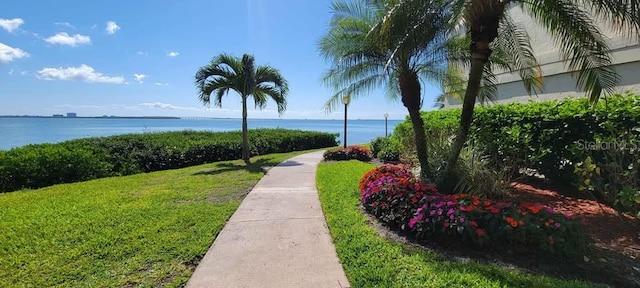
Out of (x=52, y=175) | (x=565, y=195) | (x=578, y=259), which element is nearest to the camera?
(x=578, y=259)

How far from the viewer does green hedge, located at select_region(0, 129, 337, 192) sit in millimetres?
8633

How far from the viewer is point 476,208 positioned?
4.09 meters

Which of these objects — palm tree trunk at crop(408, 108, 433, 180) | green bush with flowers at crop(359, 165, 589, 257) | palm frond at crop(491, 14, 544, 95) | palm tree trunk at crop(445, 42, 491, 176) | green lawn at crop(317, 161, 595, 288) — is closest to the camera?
green lawn at crop(317, 161, 595, 288)

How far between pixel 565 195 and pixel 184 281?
668 centimetres

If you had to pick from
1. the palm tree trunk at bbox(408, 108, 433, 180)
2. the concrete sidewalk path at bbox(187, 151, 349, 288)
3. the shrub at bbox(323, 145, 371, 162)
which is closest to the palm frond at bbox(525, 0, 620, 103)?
the palm tree trunk at bbox(408, 108, 433, 180)

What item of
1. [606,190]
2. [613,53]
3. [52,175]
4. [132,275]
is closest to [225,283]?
[132,275]

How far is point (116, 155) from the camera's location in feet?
36.1

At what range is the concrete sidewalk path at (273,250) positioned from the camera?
3.22 m

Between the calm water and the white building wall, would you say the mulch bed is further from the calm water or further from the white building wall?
the calm water

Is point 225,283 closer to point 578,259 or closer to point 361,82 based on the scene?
point 578,259

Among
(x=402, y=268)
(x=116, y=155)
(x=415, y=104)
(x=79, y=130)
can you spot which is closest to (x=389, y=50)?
(x=415, y=104)

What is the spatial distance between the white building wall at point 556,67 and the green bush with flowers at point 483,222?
4900 millimetres

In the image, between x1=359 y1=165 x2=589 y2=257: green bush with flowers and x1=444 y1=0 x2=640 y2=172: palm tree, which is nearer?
x1=359 y1=165 x2=589 y2=257: green bush with flowers

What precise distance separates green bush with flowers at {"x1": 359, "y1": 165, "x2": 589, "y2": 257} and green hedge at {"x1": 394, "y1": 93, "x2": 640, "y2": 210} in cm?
166
